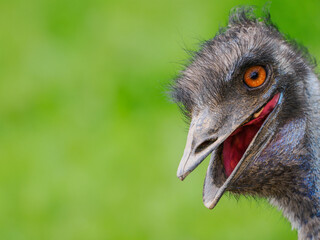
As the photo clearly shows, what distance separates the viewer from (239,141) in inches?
142

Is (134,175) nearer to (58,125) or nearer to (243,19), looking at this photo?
(58,125)

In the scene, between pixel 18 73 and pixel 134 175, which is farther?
pixel 18 73

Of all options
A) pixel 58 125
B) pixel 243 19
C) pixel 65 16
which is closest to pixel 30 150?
pixel 58 125

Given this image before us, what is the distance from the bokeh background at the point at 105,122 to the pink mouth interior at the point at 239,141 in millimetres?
1771

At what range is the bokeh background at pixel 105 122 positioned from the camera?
18.9 feet

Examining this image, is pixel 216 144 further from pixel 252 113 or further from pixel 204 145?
pixel 252 113

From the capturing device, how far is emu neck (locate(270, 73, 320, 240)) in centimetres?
353

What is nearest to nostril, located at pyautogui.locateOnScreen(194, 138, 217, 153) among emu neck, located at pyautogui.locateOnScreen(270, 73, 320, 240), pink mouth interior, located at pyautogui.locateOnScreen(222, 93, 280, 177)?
pink mouth interior, located at pyautogui.locateOnScreen(222, 93, 280, 177)

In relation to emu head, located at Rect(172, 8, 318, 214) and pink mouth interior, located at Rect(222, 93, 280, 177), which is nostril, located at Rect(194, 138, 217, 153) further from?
pink mouth interior, located at Rect(222, 93, 280, 177)

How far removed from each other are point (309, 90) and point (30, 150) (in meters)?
3.12

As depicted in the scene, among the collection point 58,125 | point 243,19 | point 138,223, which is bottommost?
point 138,223

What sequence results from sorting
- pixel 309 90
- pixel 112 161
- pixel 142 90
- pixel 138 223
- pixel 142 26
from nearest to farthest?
pixel 309 90, pixel 138 223, pixel 112 161, pixel 142 90, pixel 142 26

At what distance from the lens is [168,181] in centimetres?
595

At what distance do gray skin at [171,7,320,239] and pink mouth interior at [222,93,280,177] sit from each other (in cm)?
2
